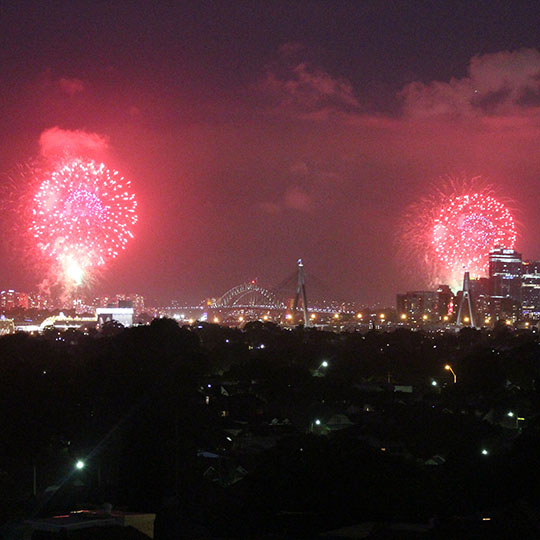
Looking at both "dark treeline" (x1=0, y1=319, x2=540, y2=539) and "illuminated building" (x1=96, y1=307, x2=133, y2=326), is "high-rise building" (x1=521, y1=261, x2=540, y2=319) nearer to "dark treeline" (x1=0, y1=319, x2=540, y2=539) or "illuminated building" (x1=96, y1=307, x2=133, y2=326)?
"illuminated building" (x1=96, y1=307, x2=133, y2=326)

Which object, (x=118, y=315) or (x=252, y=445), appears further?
(x=118, y=315)

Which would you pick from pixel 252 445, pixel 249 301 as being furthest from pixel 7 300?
pixel 252 445

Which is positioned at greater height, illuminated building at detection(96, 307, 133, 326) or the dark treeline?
illuminated building at detection(96, 307, 133, 326)

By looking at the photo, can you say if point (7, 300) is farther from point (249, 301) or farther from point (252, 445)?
point (252, 445)

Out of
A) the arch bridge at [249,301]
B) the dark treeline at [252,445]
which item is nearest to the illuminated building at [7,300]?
the arch bridge at [249,301]

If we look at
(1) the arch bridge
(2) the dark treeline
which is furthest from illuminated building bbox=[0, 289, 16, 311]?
(2) the dark treeline

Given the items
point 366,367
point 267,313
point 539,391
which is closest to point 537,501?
point 539,391

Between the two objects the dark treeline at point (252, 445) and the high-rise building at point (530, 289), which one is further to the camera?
the high-rise building at point (530, 289)

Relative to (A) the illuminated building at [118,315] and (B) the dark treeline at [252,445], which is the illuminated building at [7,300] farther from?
(B) the dark treeline at [252,445]
